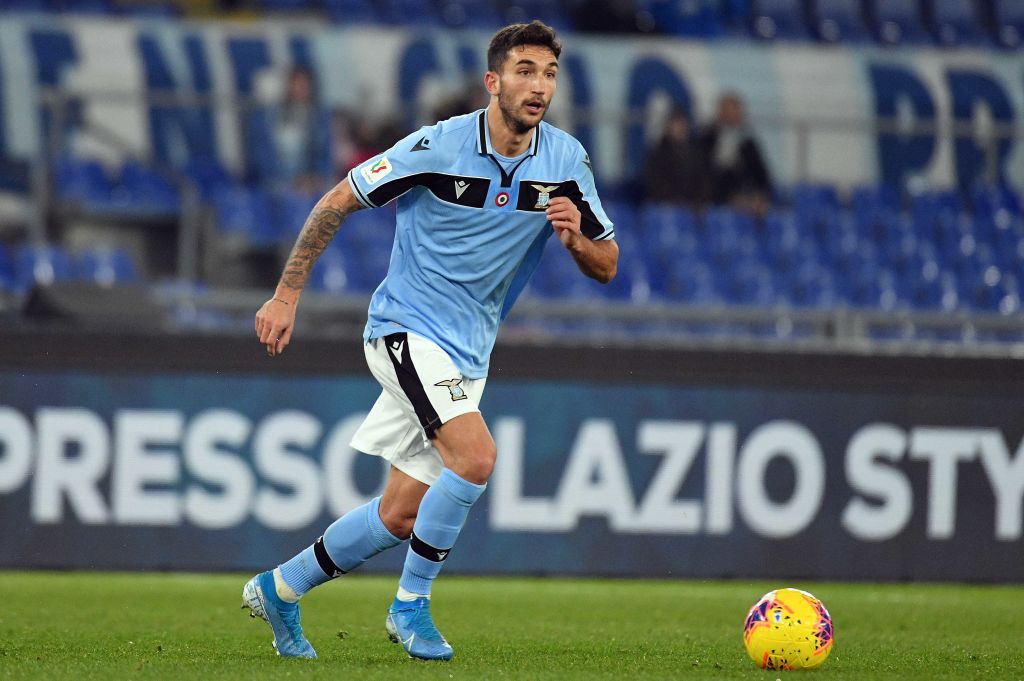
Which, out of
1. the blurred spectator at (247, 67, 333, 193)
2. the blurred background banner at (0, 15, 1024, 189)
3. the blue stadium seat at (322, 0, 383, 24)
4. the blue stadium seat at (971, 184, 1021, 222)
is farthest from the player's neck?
the blue stadium seat at (322, 0, 383, 24)

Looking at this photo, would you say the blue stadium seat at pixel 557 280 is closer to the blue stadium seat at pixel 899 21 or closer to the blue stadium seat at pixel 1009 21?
the blue stadium seat at pixel 899 21

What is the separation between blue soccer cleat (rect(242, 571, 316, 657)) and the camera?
5.53 m

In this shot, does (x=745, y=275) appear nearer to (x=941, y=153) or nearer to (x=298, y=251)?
(x=941, y=153)

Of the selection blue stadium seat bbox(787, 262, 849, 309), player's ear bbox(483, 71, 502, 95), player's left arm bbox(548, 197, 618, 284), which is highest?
player's ear bbox(483, 71, 502, 95)

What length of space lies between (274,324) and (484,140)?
97 centimetres

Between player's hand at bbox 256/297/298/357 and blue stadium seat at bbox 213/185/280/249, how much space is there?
28.2ft

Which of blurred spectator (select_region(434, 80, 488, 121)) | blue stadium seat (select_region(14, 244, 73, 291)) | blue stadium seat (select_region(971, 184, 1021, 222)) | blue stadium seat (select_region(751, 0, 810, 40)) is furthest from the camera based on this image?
blue stadium seat (select_region(751, 0, 810, 40))

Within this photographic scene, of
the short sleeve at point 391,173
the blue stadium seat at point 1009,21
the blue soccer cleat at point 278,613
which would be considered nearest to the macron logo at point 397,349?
the short sleeve at point 391,173

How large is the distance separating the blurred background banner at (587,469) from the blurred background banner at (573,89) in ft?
17.4

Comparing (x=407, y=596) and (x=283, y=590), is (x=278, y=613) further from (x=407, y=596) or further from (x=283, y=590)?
(x=407, y=596)

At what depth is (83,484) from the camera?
8.87 metres

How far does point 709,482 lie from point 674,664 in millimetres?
3839

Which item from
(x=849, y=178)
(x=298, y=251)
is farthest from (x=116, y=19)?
(x=298, y=251)

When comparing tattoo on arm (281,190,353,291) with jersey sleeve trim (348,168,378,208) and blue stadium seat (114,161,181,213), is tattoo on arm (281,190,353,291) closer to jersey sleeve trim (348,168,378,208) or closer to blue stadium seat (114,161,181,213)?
jersey sleeve trim (348,168,378,208)
